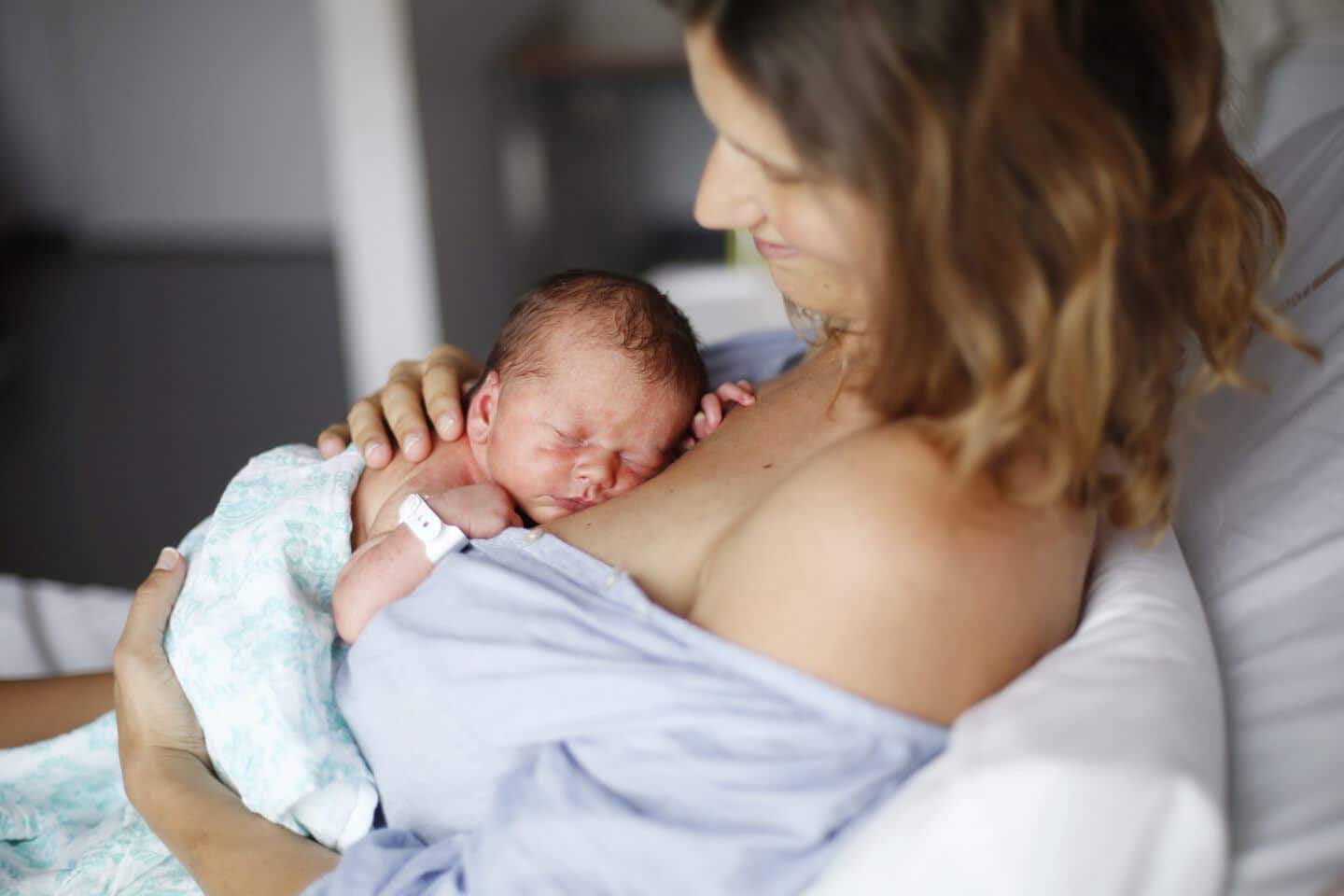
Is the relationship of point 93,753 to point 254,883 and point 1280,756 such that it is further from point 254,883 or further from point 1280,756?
point 1280,756

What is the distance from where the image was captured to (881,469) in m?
0.79

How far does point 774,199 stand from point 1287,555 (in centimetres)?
58

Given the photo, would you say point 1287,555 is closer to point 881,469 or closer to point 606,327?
point 881,469

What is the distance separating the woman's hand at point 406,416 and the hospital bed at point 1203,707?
71cm

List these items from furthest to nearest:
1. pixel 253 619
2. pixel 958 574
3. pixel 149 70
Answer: pixel 149 70 < pixel 253 619 < pixel 958 574

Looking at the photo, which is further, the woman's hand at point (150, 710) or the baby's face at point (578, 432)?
the baby's face at point (578, 432)

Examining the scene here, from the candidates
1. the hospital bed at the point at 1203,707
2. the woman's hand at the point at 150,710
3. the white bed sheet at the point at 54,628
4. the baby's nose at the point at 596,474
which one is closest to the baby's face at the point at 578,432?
the baby's nose at the point at 596,474

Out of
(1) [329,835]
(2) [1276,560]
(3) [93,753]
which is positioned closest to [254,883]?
(1) [329,835]

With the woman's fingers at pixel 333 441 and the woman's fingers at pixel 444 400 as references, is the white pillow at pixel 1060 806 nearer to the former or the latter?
the woman's fingers at pixel 444 400

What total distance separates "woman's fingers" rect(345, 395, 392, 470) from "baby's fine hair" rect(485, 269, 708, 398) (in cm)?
15

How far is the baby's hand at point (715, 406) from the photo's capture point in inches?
51.1

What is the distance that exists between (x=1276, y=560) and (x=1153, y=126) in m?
0.46

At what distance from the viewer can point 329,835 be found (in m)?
1.02

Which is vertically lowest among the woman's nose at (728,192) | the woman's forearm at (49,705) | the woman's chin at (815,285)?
the woman's forearm at (49,705)
